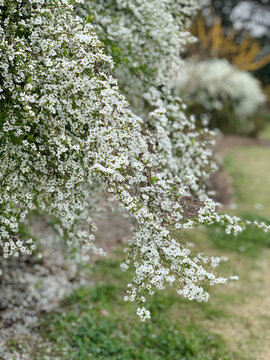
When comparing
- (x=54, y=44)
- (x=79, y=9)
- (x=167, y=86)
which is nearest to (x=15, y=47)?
(x=54, y=44)

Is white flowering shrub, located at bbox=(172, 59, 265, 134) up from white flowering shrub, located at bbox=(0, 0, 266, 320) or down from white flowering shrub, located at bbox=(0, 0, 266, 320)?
up

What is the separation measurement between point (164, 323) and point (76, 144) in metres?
2.90

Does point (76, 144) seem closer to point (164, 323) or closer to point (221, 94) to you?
point (164, 323)

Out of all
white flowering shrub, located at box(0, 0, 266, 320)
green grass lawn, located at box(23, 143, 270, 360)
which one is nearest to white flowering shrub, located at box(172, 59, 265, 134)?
green grass lawn, located at box(23, 143, 270, 360)

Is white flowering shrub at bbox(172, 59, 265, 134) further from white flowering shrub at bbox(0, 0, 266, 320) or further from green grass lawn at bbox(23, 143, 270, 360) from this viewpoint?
white flowering shrub at bbox(0, 0, 266, 320)

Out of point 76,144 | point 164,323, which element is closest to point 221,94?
point 164,323

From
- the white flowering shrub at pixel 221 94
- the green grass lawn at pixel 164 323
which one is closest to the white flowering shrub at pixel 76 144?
the green grass lawn at pixel 164 323

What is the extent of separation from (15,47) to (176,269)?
2.08 m

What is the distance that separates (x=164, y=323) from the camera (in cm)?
498

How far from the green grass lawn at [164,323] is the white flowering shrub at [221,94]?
915 centimetres

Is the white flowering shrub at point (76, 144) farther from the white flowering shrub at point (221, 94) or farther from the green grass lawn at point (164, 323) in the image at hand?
the white flowering shrub at point (221, 94)

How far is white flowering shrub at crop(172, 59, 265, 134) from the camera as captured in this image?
49.6 feet

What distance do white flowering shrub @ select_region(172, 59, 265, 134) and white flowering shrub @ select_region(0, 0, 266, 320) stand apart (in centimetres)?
1132

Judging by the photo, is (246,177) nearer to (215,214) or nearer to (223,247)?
(223,247)
